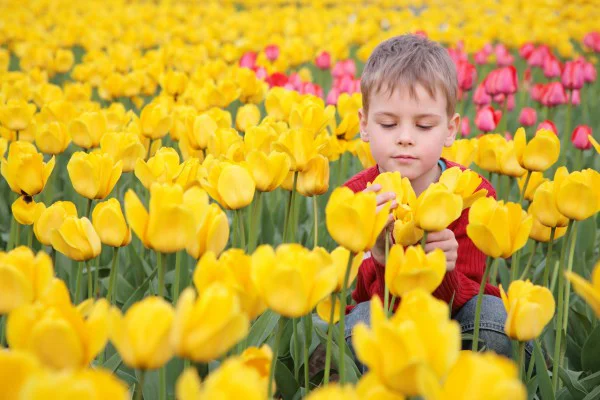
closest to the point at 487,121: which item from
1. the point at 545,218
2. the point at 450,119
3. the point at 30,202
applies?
the point at 450,119

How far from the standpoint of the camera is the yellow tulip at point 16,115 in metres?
2.81

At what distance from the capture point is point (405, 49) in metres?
2.55

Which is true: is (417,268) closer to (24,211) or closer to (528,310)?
(528,310)

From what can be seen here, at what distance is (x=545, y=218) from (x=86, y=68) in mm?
3313

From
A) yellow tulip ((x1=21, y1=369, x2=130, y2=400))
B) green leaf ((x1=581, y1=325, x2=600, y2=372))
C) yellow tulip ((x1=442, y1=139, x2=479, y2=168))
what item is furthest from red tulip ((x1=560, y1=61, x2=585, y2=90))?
yellow tulip ((x1=21, y1=369, x2=130, y2=400))

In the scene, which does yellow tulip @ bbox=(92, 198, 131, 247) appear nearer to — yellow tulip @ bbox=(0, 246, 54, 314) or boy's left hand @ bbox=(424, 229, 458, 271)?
yellow tulip @ bbox=(0, 246, 54, 314)

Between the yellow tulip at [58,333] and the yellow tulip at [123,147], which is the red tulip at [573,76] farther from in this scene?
the yellow tulip at [58,333]

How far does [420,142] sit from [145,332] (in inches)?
59.0

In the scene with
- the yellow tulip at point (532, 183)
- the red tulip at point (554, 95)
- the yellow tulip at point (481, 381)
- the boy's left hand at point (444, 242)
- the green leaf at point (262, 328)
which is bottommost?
the green leaf at point (262, 328)

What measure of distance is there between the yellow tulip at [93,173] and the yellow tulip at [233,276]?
30.4 inches

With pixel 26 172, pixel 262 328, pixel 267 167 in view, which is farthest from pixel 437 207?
pixel 26 172

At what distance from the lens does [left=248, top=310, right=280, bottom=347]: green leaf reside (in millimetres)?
1836

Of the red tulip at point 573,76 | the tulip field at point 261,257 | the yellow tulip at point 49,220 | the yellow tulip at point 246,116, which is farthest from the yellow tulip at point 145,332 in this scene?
the red tulip at point 573,76

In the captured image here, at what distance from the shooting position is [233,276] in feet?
3.85
